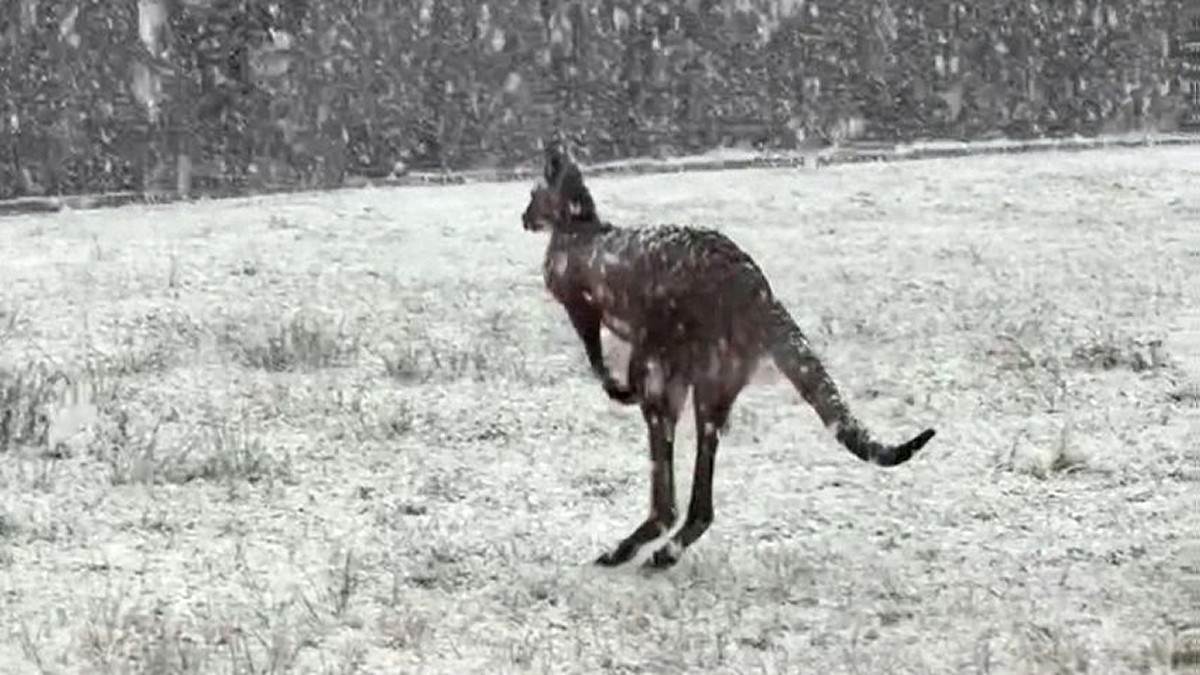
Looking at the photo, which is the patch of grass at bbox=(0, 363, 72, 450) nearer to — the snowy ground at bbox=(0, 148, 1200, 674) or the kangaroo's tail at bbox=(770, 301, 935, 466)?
the snowy ground at bbox=(0, 148, 1200, 674)

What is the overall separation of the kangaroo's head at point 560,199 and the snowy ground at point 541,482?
1.36 metres

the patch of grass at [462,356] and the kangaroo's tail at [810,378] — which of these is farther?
the patch of grass at [462,356]

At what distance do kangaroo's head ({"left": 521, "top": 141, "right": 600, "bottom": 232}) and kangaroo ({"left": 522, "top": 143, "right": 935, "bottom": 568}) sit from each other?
0.57 ft

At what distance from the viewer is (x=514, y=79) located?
1537 inches

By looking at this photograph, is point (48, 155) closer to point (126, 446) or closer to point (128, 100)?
point (128, 100)

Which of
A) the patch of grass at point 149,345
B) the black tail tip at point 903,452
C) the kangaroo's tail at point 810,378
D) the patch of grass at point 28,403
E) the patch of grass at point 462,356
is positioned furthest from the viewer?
the patch of grass at point 149,345

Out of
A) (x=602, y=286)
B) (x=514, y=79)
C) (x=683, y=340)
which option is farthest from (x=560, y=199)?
(x=514, y=79)

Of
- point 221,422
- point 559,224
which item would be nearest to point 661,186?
point 221,422

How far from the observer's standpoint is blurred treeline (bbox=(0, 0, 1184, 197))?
33625 millimetres

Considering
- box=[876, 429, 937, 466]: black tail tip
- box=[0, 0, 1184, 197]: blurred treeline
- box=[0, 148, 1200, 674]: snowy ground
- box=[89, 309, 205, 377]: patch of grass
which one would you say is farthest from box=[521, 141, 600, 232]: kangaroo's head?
box=[0, 0, 1184, 197]: blurred treeline

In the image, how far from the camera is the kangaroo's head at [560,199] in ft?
25.6

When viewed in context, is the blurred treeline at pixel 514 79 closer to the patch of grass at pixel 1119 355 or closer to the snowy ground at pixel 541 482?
the snowy ground at pixel 541 482

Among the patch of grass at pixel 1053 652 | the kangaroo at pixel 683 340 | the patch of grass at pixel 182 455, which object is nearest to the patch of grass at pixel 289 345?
the patch of grass at pixel 182 455

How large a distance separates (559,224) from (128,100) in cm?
2766
